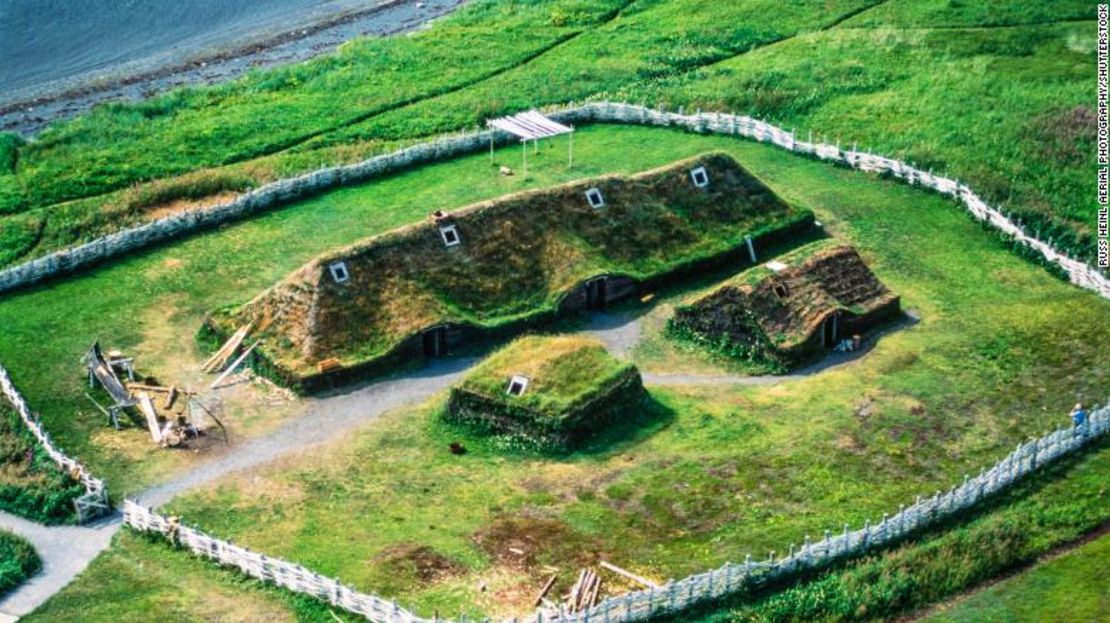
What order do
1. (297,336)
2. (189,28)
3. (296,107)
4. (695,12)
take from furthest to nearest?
(189,28), (695,12), (296,107), (297,336)

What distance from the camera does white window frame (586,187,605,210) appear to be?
2849 inches

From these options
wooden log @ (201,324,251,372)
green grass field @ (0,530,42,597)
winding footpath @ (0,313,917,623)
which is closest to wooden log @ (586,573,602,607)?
winding footpath @ (0,313,917,623)

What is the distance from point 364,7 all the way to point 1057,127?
5645 centimetres

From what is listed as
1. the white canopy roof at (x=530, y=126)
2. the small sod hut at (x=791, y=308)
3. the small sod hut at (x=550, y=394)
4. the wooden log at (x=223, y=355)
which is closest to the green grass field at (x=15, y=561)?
the wooden log at (x=223, y=355)

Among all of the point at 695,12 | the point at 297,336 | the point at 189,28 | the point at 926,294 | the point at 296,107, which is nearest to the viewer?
the point at 297,336

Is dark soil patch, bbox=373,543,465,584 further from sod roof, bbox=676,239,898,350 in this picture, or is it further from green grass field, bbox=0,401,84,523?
sod roof, bbox=676,239,898,350

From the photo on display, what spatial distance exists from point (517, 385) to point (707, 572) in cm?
1230

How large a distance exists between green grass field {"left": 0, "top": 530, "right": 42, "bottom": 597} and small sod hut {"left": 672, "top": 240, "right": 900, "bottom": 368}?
92.7 ft

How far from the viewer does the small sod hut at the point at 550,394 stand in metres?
58.2

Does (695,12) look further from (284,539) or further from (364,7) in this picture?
(284,539)

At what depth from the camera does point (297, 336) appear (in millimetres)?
63875

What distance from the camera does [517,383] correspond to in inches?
2329

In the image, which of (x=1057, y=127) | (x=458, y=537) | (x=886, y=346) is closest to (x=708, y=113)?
(x=1057, y=127)

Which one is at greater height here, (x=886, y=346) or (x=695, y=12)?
(x=695, y=12)
